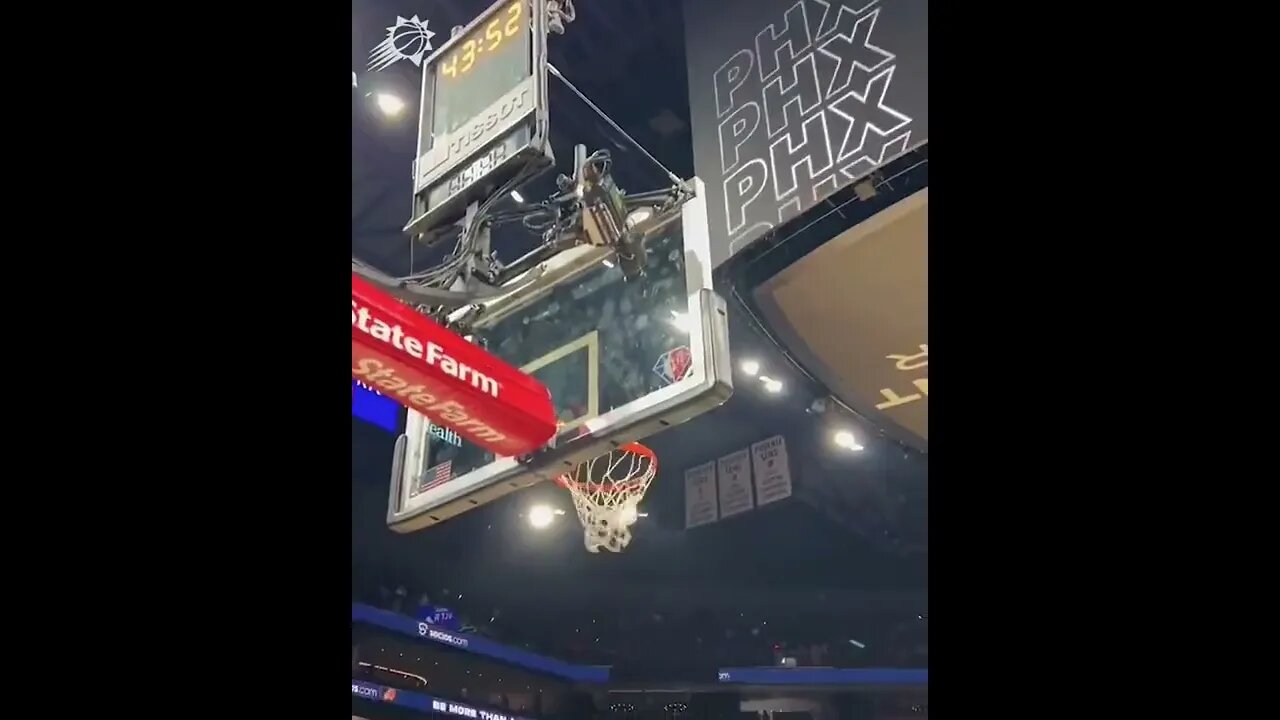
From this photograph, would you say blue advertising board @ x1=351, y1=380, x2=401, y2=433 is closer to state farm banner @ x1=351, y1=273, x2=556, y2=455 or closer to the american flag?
the american flag

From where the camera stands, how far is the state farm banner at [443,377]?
9.89ft

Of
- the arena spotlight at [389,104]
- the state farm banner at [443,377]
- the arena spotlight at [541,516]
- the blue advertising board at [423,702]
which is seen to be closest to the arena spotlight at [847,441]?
the arena spotlight at [541,516]

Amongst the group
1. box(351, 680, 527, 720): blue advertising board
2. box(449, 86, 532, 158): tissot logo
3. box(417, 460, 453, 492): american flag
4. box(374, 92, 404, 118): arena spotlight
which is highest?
box(374, 92, 404, 118): arena spotlight

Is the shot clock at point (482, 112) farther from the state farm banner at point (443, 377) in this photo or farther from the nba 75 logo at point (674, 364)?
the nba 75 logo at point (674, 364)

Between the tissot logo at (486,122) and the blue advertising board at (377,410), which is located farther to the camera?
the blue advertising board at (377,410)

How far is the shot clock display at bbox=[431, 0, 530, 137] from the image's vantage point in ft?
11.8

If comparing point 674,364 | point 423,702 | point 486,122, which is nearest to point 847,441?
point 423,702

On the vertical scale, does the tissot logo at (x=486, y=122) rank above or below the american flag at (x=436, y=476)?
above

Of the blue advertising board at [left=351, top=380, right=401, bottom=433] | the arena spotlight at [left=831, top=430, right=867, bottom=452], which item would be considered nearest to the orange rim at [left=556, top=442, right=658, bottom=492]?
the blue advertising board at [left=351, top=380, right=401, bottom=433]

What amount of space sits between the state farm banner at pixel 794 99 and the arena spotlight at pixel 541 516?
602 centimetres

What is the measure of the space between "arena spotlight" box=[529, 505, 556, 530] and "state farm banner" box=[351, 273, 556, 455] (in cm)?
691
